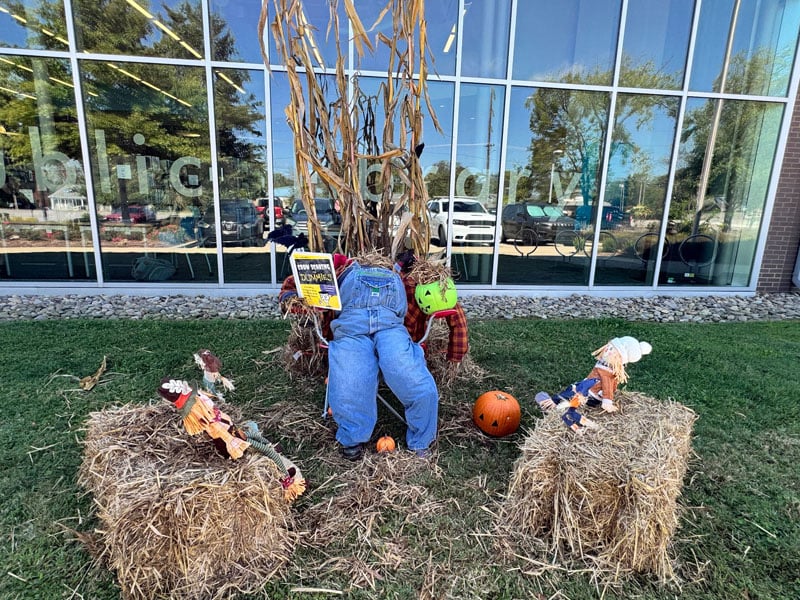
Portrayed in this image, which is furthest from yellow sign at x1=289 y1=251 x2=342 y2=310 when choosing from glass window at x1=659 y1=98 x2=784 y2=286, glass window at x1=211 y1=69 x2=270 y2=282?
glass window at x1=659 y1=98 x2=784 y2=286

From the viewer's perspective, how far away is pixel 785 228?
6508 mm

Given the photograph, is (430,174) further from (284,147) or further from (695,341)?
(695,341)

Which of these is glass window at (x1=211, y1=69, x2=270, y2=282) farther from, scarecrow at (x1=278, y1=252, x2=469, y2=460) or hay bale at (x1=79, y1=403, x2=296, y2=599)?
hay bale at (x1=79, y1=403, x2=296, y2=599)

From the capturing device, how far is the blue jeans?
2238mm

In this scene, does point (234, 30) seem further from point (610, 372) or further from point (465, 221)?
point (610, 372)

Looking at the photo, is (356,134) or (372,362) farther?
(356,134)

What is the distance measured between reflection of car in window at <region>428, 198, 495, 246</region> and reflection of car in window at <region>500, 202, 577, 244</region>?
0.82ft

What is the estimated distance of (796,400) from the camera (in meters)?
3.15

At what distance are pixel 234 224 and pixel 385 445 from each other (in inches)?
176

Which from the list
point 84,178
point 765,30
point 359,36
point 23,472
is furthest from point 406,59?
point 765,30

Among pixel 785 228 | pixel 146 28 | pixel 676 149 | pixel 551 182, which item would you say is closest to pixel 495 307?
pixel 551 182

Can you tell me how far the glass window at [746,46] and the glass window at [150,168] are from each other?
651cm

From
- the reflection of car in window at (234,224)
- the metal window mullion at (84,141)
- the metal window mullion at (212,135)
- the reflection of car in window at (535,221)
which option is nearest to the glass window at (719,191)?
the reflection of car in window at (535,221)

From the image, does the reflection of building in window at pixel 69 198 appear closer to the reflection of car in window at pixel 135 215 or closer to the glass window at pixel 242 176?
the reflection of car in window at pixel 135 215
